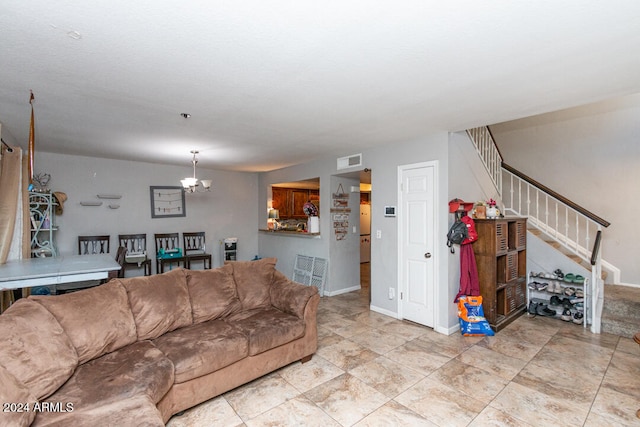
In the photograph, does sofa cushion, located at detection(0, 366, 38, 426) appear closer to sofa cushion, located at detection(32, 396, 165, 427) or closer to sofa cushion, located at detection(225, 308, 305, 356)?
sofa cushion, located at detection(32, 396, 165, 427)

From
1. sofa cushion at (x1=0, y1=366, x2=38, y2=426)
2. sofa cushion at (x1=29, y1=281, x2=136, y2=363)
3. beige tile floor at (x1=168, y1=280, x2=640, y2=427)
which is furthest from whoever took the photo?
beige tile floor at (x1=168, y1=280, x2=640, y2=427)

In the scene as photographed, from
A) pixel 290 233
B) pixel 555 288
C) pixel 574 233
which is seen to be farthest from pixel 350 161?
pixel 574 233

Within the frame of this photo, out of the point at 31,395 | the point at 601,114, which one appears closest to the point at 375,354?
the point at 31,395

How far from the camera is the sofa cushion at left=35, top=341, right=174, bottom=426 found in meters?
1.55

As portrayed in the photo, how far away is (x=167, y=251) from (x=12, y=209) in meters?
2.30

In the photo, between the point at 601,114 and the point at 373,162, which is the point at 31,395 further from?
the point at 601,114

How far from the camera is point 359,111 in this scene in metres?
2.88

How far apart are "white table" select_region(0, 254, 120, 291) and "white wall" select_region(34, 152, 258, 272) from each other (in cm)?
189

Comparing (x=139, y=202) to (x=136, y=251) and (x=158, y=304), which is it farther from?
(x=158, y=304)

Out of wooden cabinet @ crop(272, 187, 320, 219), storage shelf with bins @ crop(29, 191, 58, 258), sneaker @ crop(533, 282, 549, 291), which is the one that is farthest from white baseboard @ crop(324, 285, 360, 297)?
storage shelf with bins @ crop(29, 191, 58, 258)

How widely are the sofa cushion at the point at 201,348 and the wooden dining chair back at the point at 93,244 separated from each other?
3621 mm

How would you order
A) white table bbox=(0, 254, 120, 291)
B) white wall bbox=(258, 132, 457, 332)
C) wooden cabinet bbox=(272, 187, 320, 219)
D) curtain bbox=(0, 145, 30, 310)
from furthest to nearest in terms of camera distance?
1. wooden cabinet bbox=(272, 187, 320, 219)
2. white wall bbox=(258, 132, 457, 332)
3. curtain bbox=(0, 145, 30, 310)
4. white table bbox=(0, 254, 120, 291)

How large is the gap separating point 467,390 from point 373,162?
302cm

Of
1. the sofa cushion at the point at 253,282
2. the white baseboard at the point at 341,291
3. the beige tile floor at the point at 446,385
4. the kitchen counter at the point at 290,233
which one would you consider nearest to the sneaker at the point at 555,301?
the beige tile floor at the point at 446,385
